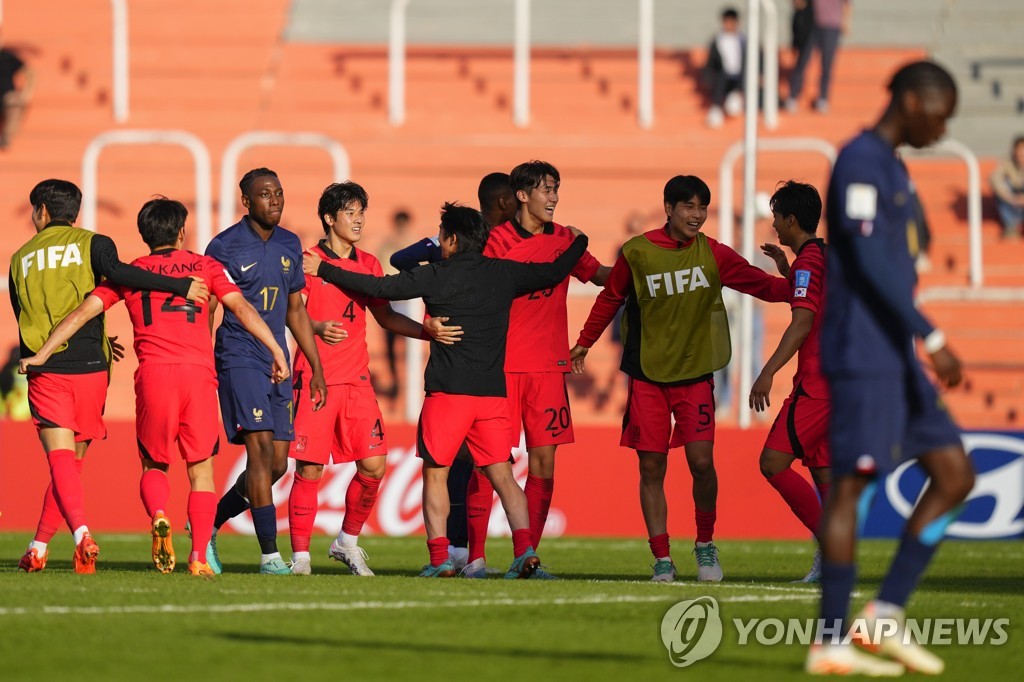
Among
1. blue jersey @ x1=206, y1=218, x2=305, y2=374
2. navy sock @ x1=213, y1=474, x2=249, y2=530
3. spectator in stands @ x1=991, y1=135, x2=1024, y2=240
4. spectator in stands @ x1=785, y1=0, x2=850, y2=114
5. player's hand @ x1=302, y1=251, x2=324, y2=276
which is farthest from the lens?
spectator in stands @ x1=785, y1=0, x2=850, y2=114

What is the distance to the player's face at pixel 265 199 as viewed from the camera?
9.86m

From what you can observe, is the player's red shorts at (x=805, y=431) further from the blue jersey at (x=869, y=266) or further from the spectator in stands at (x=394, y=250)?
the spectator in stands at (x=394, y=250)

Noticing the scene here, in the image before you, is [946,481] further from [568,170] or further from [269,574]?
[568,170]

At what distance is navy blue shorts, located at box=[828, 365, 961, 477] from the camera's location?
604 centimetres

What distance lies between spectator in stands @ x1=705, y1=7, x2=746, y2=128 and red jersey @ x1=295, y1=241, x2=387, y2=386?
13.3 metres

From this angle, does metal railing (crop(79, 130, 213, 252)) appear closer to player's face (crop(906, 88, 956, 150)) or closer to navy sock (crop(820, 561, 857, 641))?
player's face (crop(906, 88, 956, 150))

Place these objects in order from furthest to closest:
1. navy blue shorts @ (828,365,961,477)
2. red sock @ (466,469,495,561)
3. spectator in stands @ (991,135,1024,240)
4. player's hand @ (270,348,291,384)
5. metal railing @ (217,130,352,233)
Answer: spectator in stands @ (991,135,1024,240)
metal railing @ (217,130,352,233)
red sock @ (466,469,495,561)
player's hand @ (270,348,291,384)
navy blue shorts @ (828,365,961,477)

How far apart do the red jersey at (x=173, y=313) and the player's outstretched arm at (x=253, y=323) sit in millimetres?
59

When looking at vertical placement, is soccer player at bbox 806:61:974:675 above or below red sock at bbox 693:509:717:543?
above

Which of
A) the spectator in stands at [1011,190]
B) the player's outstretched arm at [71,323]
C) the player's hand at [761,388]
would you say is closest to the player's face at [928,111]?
the player's hand at [761,388]

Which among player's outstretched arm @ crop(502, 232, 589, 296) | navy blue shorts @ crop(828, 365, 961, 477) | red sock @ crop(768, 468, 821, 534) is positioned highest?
player's outstretched arm @ crop(502, 232, 589, 296)

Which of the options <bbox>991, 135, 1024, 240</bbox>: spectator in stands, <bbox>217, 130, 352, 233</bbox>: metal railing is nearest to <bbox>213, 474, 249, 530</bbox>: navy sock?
<bbox>217, 130, 352, 233</bbox>: metal railing

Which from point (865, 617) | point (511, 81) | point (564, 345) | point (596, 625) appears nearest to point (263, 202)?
point (564, 345)

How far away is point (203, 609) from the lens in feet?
24.5
